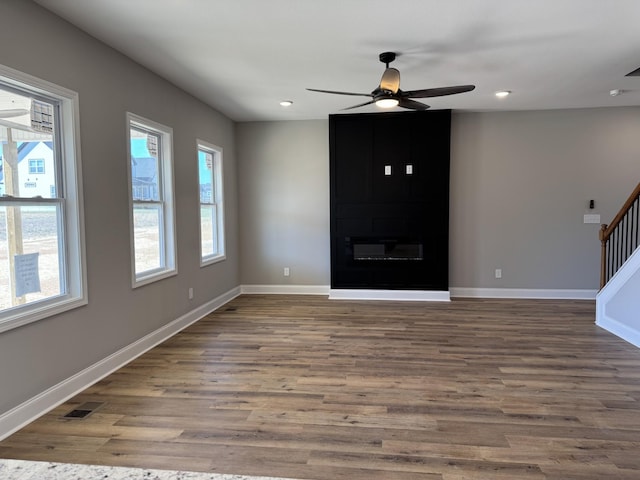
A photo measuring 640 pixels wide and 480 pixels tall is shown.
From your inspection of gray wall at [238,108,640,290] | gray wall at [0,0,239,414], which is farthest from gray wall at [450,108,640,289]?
gray wall at [0,0,239,414]

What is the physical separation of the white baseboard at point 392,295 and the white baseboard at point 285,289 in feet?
1.11

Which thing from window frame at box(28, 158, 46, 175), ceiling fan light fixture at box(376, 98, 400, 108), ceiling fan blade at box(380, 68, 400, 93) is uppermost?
ceiling fan blade at box(380, 68, 400, 93)

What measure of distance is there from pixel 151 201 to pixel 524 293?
5191 millimetres

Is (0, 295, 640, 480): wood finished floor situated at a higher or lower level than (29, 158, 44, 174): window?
lower

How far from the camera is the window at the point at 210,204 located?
523 cm

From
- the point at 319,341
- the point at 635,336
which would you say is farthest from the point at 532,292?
the point at 319,341

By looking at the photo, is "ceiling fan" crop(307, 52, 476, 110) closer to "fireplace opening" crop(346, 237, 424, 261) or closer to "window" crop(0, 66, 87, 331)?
"window" crop(0, 66, 87, 331)

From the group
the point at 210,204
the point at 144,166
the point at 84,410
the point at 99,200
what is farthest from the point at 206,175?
the point at 84,410

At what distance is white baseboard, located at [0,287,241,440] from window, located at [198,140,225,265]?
1096 millimetres

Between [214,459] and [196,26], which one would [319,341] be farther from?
[196,26]

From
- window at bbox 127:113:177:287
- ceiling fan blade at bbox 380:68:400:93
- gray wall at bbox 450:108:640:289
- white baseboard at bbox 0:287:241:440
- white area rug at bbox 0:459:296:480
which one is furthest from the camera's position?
gray wall at bbox 450:108:640:289

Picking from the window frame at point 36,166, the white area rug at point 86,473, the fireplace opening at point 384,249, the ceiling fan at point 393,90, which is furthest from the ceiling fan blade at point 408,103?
the white area rug at point 86,473

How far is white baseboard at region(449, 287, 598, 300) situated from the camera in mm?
5730

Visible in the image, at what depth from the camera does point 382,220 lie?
5801 millimetres
